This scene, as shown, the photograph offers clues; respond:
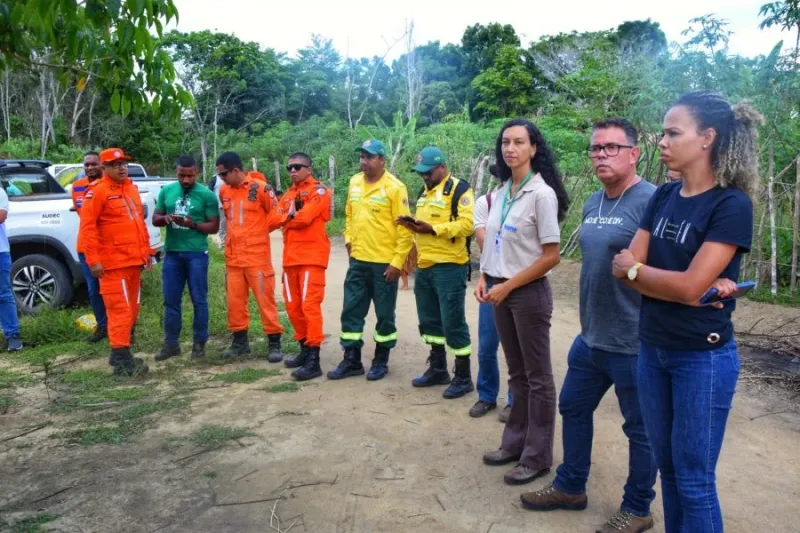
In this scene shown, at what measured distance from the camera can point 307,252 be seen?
561 cm

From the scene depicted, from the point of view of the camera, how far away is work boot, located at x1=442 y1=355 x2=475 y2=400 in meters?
5.01

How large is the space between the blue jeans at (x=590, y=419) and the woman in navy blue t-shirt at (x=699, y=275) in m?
0.48

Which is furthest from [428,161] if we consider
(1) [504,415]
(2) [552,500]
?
(2) [552,500]

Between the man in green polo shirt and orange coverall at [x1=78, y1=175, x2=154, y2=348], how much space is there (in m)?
0.42

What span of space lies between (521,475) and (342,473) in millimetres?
997

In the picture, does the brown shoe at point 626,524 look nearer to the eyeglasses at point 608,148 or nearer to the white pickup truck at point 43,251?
the eyeglasses at point 608,148

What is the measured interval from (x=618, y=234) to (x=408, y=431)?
211cm

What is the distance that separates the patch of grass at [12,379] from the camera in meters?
5.36

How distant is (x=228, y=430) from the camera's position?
4.34 meters

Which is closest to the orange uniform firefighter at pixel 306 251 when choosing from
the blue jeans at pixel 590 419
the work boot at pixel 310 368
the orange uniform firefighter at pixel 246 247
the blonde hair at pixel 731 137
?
the work boot at pixel 310 368

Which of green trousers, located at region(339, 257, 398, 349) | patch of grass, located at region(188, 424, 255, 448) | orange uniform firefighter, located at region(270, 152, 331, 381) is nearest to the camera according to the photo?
patch of grass, located at region(188, 424, 255, 448)

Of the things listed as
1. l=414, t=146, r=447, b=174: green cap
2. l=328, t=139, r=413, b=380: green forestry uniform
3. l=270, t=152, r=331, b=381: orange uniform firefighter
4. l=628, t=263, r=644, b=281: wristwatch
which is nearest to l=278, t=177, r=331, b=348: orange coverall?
l=270, t=152, r=331, b=381: orange uniform firefighter

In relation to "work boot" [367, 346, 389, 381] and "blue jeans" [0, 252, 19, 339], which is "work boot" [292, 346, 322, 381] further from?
"blue jeans" [0, 252, 19, 339]

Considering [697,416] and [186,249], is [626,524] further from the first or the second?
[186,249]
